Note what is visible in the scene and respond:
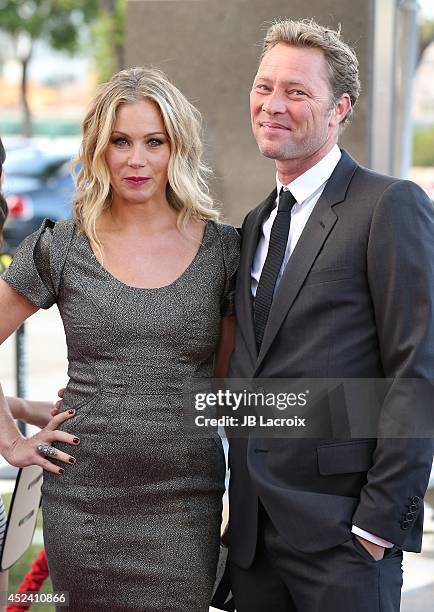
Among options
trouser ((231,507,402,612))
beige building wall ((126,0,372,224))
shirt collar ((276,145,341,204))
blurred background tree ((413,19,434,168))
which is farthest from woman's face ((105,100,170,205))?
blurred background tree ((413,19,434,168))

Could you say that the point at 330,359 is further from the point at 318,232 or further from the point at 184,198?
the point at 184,198

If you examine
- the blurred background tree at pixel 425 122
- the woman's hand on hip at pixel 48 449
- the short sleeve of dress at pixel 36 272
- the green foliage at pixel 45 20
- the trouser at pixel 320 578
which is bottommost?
the trouser at pixel 320 578

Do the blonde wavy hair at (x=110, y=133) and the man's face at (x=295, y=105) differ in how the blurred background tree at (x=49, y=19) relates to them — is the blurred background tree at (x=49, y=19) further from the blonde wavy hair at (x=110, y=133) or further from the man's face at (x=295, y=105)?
the man's face at (x=295, y=105)

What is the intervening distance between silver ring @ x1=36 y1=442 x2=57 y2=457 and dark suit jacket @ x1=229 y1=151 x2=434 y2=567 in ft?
1.88

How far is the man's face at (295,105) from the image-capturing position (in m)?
2.82

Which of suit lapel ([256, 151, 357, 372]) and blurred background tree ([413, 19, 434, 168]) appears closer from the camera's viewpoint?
suit lapel ([256, 151, 357, 372])

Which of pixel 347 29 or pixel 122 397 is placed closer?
pixel 122 397

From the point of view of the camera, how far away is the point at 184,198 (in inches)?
120

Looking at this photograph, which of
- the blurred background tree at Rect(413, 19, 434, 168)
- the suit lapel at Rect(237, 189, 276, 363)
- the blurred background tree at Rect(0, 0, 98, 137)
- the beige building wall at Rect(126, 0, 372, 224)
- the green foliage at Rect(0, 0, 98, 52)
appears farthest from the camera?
the green foliage at Rect(0, 0, 98, 52)

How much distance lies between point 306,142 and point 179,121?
0.39 m

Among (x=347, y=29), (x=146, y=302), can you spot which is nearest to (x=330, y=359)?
(x=146, y=302)

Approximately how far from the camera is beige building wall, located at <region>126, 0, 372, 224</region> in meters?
6.49

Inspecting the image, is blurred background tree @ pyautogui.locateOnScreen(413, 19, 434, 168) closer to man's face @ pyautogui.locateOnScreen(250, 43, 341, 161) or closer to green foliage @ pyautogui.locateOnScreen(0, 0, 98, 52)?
green foliage @ pyautogui.locateOnScreen(0, 0, 98, 52)

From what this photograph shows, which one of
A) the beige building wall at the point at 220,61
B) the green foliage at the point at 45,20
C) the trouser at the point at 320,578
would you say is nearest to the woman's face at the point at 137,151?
the trouser at the point at 320,578
